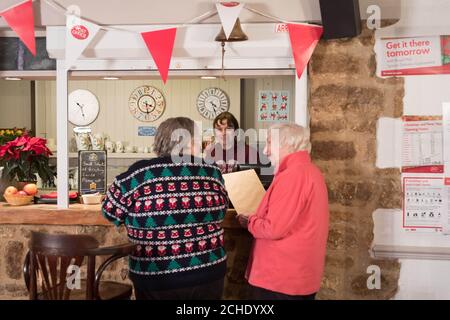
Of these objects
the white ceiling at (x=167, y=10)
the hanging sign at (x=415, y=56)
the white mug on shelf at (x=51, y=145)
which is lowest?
the white mug on shelf at (x=51, y=145)

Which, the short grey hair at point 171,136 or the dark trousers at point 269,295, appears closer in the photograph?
the short grey hair at point 171,136

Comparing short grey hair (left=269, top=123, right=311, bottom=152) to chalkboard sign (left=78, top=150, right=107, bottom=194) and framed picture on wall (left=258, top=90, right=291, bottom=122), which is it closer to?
chalkboard sign (left=78, top=150, right=107, bottom=194)

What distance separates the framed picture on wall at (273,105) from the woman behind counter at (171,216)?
193 inches

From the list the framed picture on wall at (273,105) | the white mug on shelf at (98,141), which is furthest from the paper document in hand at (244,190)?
the white mug on shelf at (98,141)

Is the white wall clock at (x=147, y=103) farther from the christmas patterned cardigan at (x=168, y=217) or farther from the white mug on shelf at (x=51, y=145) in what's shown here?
the christmas patterned cardigan at (x=168, y=217)

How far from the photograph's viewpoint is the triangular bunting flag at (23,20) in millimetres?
3660

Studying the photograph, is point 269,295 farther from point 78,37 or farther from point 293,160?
point 78,37

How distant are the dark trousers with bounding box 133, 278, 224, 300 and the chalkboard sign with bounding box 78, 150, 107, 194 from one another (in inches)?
69.9

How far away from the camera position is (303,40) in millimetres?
3658

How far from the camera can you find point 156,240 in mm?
2607

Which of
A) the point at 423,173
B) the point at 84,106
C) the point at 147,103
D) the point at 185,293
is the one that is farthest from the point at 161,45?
the point at 84,106

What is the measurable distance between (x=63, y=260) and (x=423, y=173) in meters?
2.38

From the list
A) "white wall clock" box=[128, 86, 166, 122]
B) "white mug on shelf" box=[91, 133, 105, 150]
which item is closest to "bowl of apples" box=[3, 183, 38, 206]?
"white mug on shelf" box=[91, 133, 105, 150]
